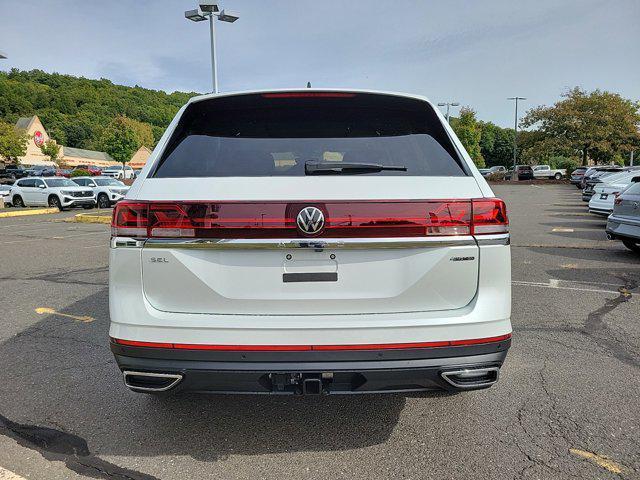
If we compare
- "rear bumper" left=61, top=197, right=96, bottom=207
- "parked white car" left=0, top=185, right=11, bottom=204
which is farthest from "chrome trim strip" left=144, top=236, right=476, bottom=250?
"parked white car" left=0, top=185, right=11, bottom=204

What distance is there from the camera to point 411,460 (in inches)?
102

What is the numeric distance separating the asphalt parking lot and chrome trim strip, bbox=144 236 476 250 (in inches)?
36.0

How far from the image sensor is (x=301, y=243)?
224 centimetres

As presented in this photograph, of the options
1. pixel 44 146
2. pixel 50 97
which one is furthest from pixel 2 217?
pixel 50 97

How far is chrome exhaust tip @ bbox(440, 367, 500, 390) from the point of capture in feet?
7.62

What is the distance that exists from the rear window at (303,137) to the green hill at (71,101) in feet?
359

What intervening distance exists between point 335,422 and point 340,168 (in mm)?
1559

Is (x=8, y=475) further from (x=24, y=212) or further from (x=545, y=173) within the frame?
(x=545, y=173)

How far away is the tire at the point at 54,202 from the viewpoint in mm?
24328

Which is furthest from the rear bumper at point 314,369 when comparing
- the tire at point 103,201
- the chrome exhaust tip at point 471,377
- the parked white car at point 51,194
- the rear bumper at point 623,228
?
the tire at point 103,201

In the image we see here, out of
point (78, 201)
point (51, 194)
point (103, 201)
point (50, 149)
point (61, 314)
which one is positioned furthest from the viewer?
point (50, 149)

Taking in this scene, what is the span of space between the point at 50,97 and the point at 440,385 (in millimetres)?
132053

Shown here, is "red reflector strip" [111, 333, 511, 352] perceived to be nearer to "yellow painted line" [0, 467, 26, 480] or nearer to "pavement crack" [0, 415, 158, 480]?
"pavement crack" [0, 415, 158, 480]

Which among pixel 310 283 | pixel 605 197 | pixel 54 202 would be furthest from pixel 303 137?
pixel 54 202
